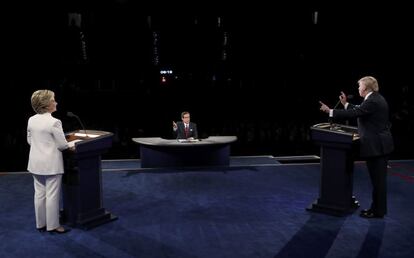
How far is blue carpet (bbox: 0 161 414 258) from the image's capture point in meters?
3.48

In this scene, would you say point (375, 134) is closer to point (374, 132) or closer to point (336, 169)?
point (374, 132)

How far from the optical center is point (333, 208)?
439 cm

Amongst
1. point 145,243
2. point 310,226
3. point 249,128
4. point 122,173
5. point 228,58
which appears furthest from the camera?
point 228,58

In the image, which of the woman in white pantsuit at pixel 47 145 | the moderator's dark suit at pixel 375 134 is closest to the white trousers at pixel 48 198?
the woman in white pantsuit at pixel 47 145

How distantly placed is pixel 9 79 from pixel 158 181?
224 inches

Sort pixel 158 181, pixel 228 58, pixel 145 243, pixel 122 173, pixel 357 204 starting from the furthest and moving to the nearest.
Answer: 1. pixel 228 58
2. pixel 122 173
3. pixel 158 181
4. pixel 357 204
5. pixel 145 243

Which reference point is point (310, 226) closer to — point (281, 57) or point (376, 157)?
point (376, 157)

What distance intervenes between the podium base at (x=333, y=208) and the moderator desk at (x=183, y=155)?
7.63 ft

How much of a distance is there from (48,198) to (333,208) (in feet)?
9.13

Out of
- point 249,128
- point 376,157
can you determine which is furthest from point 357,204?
point 249,128

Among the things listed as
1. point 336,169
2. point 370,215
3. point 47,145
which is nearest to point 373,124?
point 336,169

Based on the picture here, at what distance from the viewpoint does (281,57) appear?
415 inches

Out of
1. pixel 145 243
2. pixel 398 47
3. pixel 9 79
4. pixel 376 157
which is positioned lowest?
pixel 145 243

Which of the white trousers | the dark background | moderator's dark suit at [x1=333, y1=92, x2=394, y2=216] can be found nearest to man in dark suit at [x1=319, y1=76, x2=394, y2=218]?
moderator's dark suit at [x1=333, y1=92, x2=394, y2=216]
